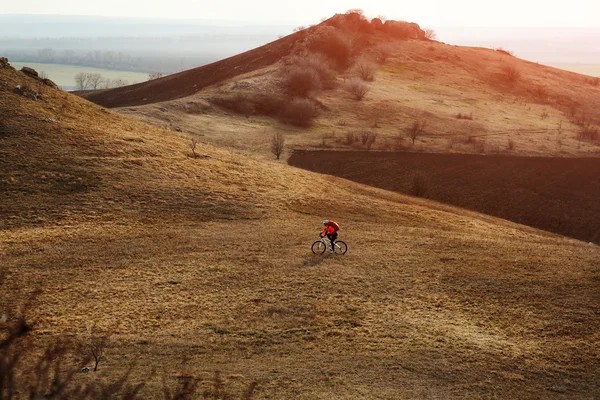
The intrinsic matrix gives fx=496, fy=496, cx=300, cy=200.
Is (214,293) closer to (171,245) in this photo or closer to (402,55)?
(171,245)

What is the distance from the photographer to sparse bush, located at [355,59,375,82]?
119875 millimetres

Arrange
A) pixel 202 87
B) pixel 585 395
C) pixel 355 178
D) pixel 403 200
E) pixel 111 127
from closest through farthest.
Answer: pixel 585 395, pixel 403 200, pixel 111 127, pixel 355 178, pixel 202 87

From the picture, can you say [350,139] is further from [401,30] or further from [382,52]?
[401,30]

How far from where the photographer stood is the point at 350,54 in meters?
137

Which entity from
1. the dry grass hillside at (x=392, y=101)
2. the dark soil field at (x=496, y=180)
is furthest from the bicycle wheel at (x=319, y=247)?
the dry grass hillside at (x=392, y=101)

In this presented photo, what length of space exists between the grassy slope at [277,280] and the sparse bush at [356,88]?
61801 mm

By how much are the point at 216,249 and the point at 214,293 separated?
20.2 ft

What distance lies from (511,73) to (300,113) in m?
67.7

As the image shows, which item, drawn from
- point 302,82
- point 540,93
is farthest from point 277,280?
point 540,93

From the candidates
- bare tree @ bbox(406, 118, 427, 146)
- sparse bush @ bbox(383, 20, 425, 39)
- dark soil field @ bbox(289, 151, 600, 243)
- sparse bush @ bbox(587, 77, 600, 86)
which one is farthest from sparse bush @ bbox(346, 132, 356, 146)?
sparse bush @ bbox(587, 77, 600, 86)

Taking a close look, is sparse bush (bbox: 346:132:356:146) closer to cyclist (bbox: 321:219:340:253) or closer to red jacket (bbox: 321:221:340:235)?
cyclist (bbox: 321:219:340:253)

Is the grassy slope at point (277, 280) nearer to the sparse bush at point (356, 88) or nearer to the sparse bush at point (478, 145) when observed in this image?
the sparse bush at point (478, 145)

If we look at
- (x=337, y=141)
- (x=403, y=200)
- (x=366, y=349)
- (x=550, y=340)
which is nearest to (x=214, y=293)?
(x=366, y=349)

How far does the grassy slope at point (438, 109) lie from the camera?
79375 mm
